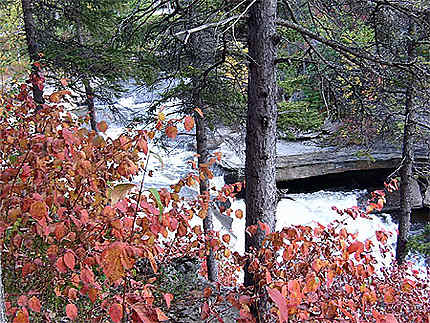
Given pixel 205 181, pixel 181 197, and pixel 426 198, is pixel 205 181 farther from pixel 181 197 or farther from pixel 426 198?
pixel 426 198

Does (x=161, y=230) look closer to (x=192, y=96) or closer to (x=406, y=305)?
(x=192, y=96)

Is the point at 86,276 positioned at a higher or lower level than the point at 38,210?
lower

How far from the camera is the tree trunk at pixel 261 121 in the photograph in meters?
3.72

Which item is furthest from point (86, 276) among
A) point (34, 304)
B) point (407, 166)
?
point (407, 166)

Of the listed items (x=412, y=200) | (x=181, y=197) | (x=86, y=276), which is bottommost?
(x=86, y=276)

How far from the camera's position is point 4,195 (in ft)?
7.70

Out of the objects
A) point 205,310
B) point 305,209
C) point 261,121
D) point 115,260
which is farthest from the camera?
point 305,209

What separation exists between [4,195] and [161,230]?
98cm

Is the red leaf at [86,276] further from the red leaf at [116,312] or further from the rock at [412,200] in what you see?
the rock at [412,200]

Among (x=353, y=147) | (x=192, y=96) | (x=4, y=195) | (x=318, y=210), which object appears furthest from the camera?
(x=353, y=147)

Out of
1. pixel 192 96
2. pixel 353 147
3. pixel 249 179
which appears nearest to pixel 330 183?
pixel 353 147

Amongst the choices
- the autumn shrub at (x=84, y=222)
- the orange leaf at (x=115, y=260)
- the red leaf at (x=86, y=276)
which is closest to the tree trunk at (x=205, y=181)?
the autumn shrub at (x=84, y=222)

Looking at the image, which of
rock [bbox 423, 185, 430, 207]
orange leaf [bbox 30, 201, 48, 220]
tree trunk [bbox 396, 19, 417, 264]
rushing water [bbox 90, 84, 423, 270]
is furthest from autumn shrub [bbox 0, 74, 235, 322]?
rock [bbox 423, 185, 430, 207]

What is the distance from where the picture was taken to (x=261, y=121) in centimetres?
380
